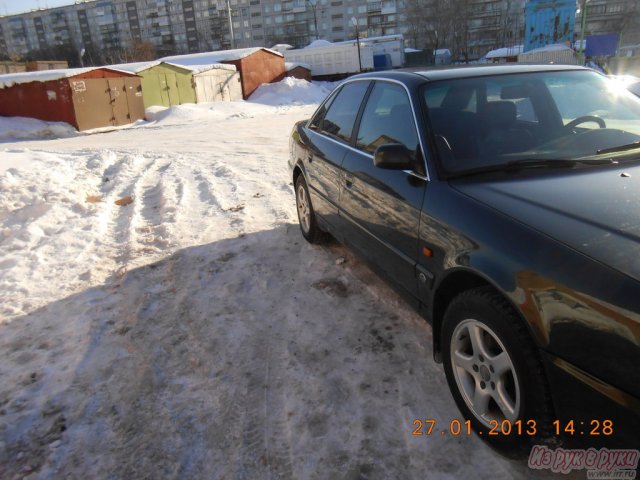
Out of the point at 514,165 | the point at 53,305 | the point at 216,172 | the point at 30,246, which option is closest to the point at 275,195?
the point at 216,172

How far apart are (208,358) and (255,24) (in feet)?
357

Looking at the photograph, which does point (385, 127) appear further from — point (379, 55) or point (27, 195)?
point (379, 55)

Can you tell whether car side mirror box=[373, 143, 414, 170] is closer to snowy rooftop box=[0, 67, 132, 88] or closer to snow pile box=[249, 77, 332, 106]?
snowy rooftop box=[0, 67, 132, 88]

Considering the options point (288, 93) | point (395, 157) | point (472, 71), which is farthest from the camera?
point (288, 93)

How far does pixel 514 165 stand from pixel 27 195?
20.6 feet

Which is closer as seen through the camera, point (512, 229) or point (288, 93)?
point (512, 229)

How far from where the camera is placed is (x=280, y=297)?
156 inches

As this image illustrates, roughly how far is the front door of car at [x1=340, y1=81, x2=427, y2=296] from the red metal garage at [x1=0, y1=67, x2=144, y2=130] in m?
19.7

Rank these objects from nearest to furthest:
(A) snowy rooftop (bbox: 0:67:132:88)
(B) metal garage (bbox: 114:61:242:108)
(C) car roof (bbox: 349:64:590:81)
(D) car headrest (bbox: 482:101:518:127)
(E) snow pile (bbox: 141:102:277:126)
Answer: (D) car headrest (bbox: 482:101:518:127), (C) car roof (bbox: 349:64:590:81), (A) snowy rooftop (bbox: 0:67:132:88), (E) snow pile (bbox: 141:102:277:126), (B) metal garage (bbox: 114:61:242:108)

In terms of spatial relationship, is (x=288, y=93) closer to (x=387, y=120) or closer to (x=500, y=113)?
(x=387, y=120)

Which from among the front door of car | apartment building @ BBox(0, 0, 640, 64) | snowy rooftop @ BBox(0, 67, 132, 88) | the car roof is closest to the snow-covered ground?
the front door of car

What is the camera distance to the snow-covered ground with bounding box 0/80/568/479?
2.36 metres

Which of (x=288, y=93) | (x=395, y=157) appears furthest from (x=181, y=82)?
(x=395, y=157)

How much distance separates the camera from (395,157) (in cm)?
275
